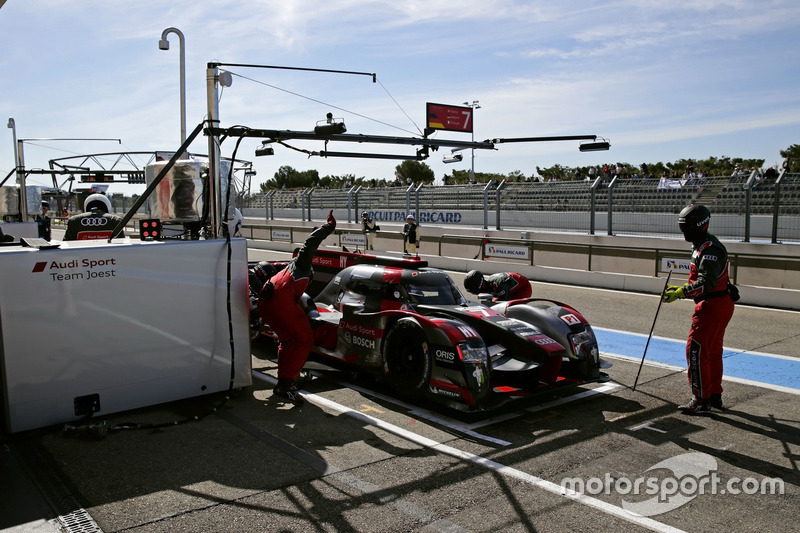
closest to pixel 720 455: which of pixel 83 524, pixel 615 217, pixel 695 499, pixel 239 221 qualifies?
pixel 695 499

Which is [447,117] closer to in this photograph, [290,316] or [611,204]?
[611,204]

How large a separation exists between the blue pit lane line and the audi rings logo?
8.39 meters

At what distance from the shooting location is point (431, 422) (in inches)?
242

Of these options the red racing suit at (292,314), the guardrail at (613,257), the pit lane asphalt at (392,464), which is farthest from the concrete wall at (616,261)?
the red racing suit at (292,314)

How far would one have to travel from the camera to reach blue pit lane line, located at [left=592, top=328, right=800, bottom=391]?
7.84m

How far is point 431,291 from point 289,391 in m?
1.97

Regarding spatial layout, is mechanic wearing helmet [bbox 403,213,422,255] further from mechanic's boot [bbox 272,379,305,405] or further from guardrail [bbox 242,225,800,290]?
mechanic's boot [bbox 272,379,305,405]

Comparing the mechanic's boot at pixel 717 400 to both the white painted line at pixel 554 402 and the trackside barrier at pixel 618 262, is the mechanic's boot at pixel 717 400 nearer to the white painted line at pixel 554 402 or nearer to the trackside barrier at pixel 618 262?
the white painted line at pixel 554 402

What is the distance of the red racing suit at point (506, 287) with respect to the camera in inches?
355

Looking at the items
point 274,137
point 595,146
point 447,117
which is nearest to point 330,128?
point 274,137

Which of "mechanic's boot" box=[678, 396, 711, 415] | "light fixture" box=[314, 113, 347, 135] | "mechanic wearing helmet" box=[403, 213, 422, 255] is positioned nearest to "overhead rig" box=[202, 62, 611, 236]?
"light fixture" box=[314, 113, 347, 135]

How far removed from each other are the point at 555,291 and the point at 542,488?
11.0 metres

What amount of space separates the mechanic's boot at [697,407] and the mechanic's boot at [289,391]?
152 inches

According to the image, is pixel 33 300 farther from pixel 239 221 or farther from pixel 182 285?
pixel 239 221
